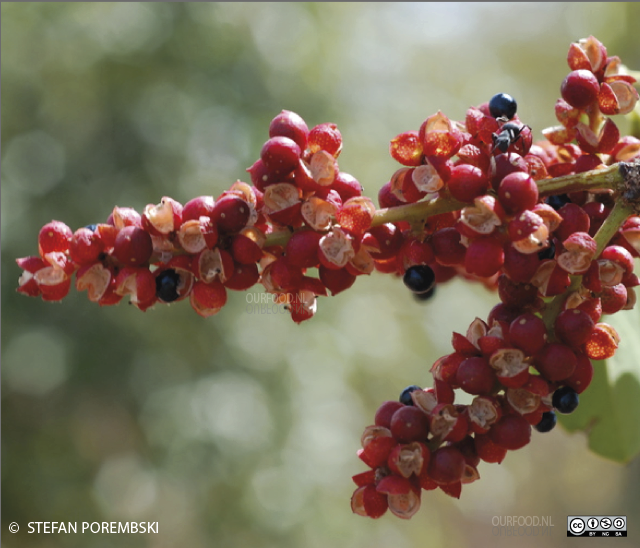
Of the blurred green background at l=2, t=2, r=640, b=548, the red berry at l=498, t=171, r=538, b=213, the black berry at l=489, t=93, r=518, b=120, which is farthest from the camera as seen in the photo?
the blurred green background at l=2, t=2, r=640, b=548

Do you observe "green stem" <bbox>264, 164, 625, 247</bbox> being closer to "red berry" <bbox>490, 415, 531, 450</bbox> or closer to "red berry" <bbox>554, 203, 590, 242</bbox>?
"red berry" <bbox>554, 203, 590, 242</bbox>

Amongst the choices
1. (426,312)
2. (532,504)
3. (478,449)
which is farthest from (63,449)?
(532,504)

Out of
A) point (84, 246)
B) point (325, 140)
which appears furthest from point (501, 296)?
point (84, 246)

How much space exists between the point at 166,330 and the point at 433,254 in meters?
3.69

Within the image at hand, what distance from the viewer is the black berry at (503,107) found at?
2.73ft

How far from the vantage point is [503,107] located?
0.83 metres

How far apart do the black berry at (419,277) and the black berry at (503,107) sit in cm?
22

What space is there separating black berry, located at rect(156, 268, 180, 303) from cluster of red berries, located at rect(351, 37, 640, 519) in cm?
28

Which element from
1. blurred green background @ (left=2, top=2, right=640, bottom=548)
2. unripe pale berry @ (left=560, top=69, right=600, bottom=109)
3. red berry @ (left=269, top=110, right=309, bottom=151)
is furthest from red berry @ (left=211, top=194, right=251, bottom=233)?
blurred green background @ (left=2, top=2, right=640, bottom=548)

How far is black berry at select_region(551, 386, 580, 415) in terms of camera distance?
0.77 metres

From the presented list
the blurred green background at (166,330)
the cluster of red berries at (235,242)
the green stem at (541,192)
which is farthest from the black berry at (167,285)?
the blurred green background at (166,330)

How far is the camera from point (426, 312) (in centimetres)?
513

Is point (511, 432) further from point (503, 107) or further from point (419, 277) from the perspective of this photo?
point (503, 107)

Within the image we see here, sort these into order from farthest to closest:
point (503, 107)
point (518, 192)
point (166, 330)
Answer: point (166, 330)
point (503, 107)
point (518, 192)
